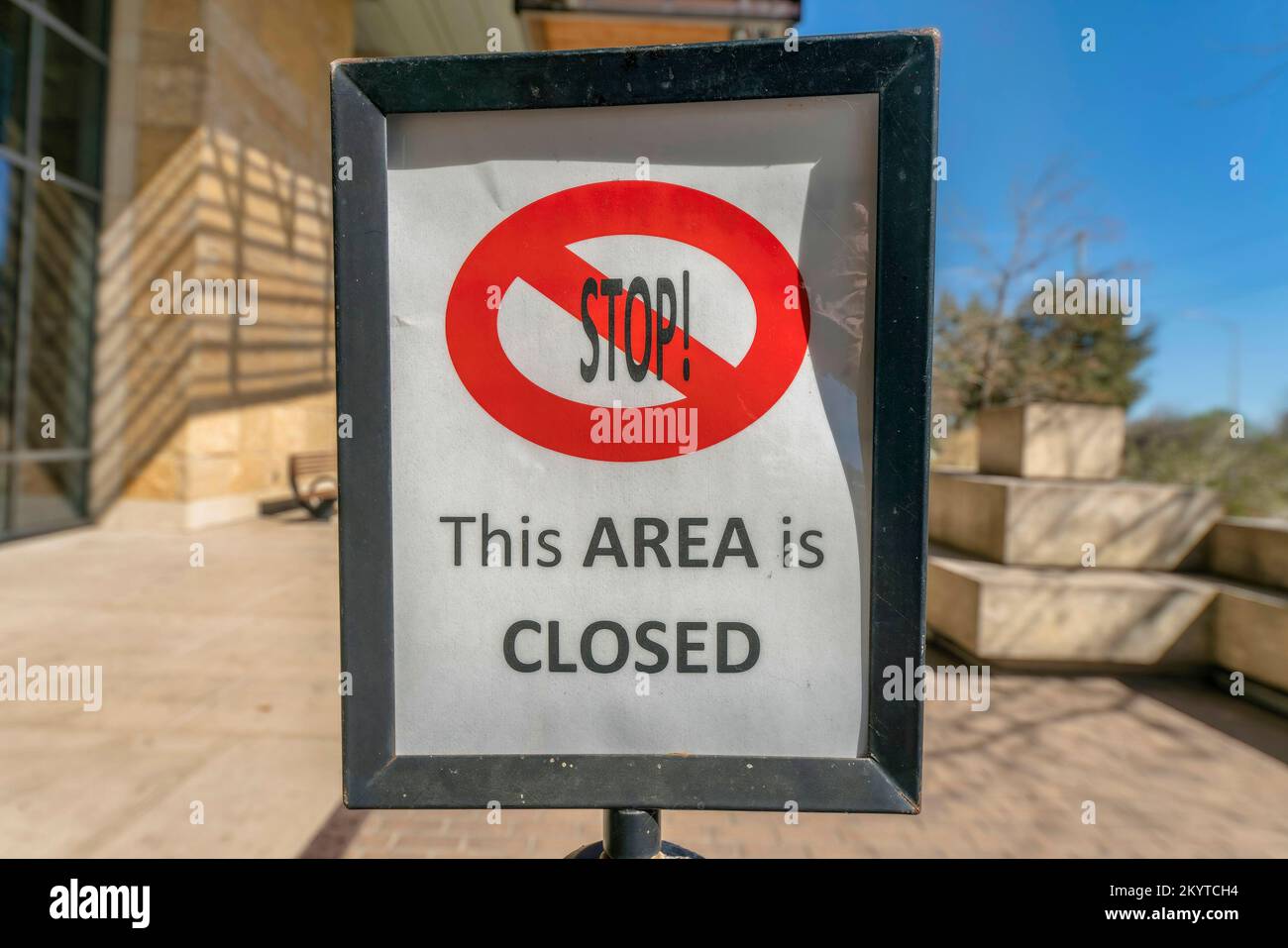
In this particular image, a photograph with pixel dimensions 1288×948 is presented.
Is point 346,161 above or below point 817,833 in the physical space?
above

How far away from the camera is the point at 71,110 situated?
8391 mm

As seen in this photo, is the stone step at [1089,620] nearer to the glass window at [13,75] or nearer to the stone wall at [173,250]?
the stone wall at [173,250]

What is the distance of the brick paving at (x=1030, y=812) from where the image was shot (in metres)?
2.65

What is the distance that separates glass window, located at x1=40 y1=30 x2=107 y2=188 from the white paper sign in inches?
406

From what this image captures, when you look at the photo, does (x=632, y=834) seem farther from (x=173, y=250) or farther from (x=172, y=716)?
(x=173, y=250)

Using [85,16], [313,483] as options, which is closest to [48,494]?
[313,483]

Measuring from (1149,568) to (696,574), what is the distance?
5.36 metres

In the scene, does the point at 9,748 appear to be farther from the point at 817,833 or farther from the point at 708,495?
the point at 708,495

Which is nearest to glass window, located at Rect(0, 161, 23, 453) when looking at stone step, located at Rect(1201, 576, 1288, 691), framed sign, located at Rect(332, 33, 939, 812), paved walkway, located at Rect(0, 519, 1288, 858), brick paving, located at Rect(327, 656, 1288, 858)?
paved walkway, located at Rect(0, 519, 1288, 858)

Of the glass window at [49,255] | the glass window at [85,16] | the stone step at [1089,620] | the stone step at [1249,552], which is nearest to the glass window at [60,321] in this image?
the glass window at [49,255]

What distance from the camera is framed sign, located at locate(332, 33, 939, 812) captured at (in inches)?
32.5

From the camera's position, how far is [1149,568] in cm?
495

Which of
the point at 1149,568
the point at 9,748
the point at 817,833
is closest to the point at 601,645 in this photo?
the point at 817,833

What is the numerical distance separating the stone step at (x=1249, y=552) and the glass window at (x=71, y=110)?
39.0 feet
